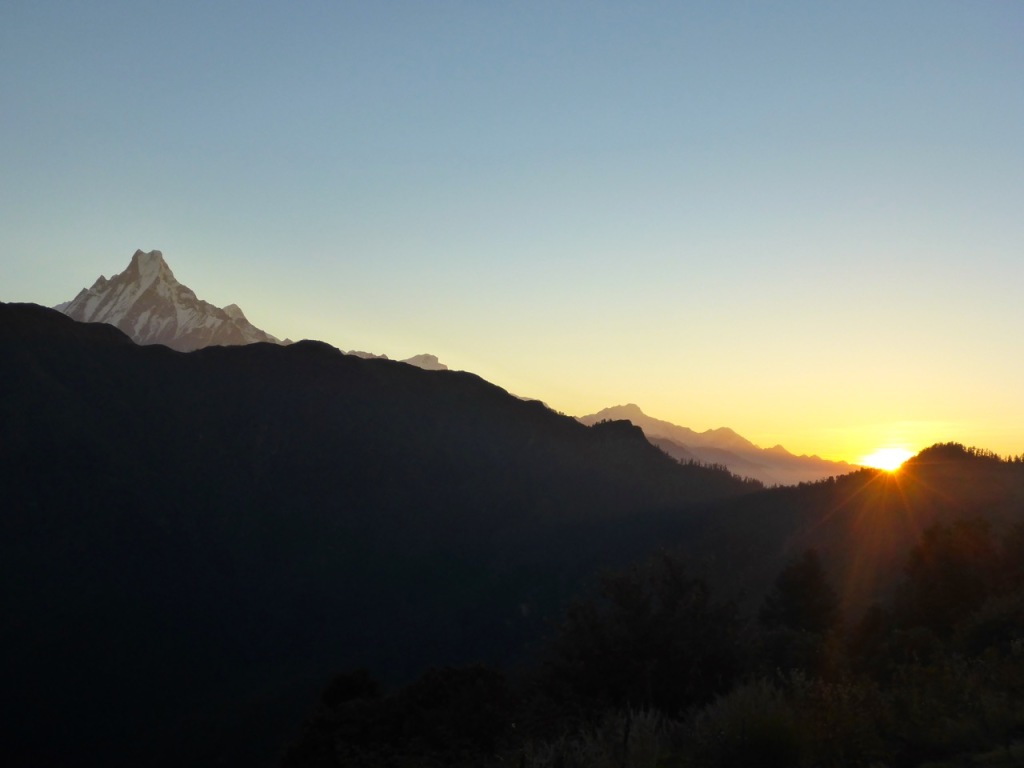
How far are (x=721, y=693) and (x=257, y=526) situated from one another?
302 ft

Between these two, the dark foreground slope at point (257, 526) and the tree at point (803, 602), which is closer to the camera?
the tree at point (803, 602)

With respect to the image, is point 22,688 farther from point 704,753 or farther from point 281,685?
point 704,753

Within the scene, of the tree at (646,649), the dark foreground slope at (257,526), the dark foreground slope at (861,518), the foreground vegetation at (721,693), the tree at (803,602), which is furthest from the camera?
the dark foreground slope at (257,526)

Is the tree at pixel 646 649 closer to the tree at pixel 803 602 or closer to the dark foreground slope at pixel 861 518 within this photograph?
the tree at pixel 803 602

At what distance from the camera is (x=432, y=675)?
69.7 feet

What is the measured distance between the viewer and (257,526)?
333 ft

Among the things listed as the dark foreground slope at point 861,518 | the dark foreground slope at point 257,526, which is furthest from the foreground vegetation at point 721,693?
the dark foreground slope at point 257,526

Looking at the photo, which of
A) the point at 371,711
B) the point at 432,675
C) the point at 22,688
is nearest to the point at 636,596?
the point at 432,675

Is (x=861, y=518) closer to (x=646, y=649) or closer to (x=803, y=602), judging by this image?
(x=803, y=602)

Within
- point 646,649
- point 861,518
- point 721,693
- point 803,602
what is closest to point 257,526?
point 861,518

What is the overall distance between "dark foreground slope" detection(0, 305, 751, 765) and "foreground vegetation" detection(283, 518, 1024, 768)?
45.9 m

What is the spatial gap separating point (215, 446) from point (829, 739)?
10867cm

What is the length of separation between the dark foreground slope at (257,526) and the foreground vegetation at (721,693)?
4594 cm

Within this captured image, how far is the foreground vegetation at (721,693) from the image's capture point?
8688mm
